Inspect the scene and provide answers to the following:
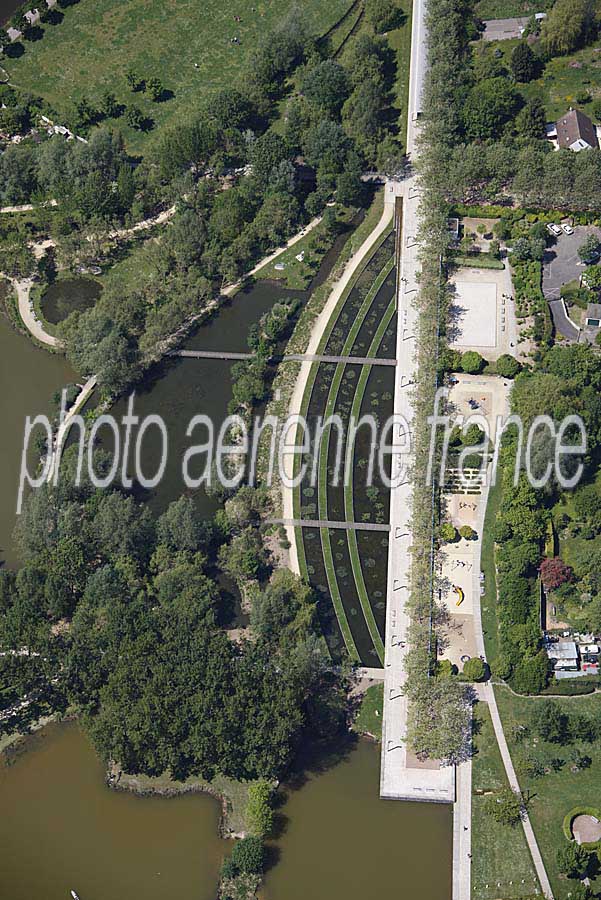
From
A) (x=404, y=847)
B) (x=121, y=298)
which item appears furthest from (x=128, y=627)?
(x=121, y=298)

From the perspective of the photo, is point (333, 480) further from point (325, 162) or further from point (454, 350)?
point (325, 162)

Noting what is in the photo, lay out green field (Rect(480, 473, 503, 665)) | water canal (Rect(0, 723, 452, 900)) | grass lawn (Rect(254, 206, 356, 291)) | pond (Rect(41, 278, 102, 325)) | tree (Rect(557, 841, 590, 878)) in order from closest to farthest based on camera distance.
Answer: tree (Rect(557, 841, 590, 878)) < water canal (Rect(0, 723, 452, 900)) < green field (Rect(480, 473, 503, 665)) < grass lawn (Rect(254, 206, 356, 291)) < pond (Rect(41, 278, 102, 325))

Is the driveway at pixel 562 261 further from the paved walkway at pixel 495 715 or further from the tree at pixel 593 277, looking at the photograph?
the paved walkway at pixel 495 715

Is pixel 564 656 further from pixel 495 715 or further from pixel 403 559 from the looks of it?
pixel 403 559

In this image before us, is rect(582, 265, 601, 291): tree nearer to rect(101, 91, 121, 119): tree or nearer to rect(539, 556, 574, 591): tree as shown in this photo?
rect(539, 556, 574, 591): tree

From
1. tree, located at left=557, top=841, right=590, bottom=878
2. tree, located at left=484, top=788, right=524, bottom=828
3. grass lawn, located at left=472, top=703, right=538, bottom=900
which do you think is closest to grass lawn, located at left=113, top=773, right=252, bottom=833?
grass lawn, located at left=472, top=703, right=538, bottom=900
